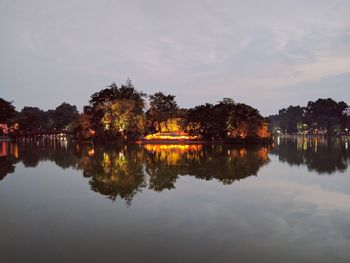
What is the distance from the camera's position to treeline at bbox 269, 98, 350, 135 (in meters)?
126

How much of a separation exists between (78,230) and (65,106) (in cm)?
12073

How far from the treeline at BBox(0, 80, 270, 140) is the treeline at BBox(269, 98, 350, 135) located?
259 ft

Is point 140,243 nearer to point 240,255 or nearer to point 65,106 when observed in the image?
point 240,255

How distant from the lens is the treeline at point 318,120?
126 metres

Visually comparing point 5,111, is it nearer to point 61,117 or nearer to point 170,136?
point 170,136

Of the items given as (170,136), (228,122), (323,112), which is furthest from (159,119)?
(323,112)

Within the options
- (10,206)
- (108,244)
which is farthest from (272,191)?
(10,206)

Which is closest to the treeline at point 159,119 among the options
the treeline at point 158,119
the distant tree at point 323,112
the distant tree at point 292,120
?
the treeline at point 158,119

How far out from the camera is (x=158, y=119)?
64250 mm

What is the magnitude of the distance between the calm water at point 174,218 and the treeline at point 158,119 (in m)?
33.1

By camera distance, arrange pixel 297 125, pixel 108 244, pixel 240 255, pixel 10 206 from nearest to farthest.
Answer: pixel 240 255 → pixel 108 244 → pixel 10 206 → pixel 297 125

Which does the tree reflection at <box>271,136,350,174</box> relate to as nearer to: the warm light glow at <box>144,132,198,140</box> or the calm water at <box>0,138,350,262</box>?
the calm water at <box>0,138,350,262</box>

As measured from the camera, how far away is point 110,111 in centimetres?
5416

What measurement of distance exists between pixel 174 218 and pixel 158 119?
5514cm
